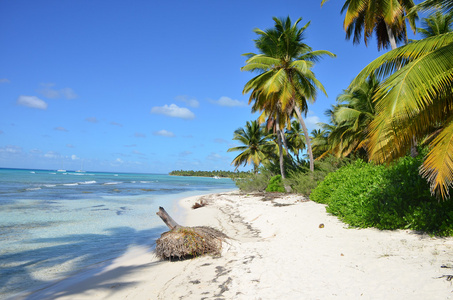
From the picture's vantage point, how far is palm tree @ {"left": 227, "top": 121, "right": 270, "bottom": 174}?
103 ft

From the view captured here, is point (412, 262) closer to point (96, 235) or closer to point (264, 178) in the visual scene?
point (96, 235)

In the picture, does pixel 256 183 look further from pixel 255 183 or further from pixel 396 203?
pixel 396 203

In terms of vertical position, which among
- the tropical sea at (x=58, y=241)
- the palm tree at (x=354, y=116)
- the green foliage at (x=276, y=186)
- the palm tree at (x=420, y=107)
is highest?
the palm tree at (x=354, y=116)

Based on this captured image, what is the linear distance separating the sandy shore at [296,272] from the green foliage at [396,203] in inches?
10.8

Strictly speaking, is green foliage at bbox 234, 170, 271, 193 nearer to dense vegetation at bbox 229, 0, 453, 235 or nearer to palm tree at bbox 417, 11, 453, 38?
dense vegetation at bbox 229, 0, 453, 235

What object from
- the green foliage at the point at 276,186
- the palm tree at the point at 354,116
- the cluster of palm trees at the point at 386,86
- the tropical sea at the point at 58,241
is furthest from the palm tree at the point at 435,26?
the tropical sea at the point at 58,241

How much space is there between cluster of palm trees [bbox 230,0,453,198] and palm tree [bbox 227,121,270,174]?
41cm

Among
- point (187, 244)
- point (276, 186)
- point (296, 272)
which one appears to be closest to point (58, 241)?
point (187, 244)

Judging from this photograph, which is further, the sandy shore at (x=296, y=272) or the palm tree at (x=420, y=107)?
the palm tree at (x=420, y=107)

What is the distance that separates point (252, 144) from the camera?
32031 millimetres

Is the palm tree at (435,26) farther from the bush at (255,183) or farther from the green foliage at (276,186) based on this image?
the bush at (255,183)

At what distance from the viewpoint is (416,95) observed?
160 inches

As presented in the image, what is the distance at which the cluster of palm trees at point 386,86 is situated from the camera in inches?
164

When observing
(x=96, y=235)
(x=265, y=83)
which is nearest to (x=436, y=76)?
(x=96, y=235)
